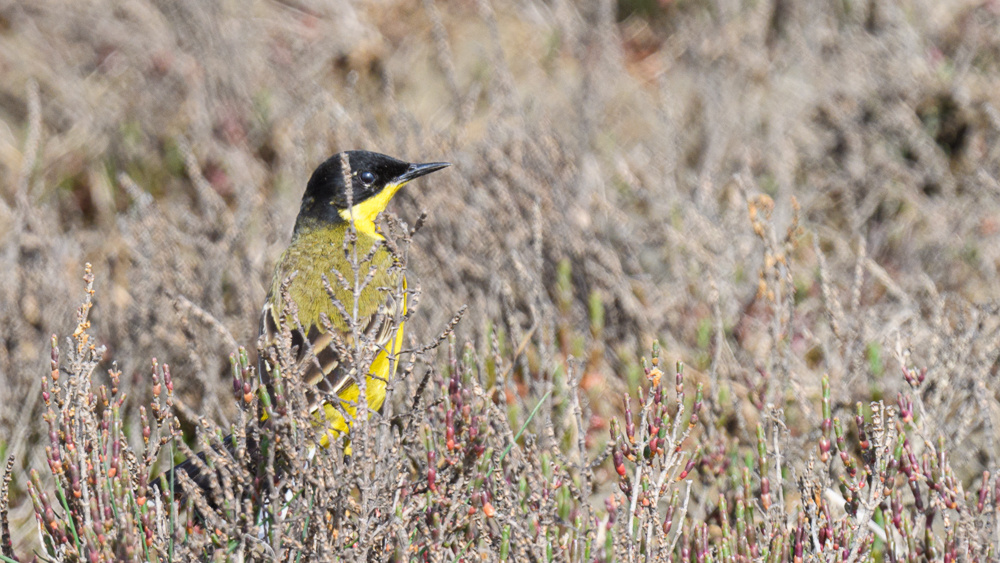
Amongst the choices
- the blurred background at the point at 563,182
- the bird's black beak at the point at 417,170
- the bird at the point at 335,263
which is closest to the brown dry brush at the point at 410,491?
the blurred background at the point at 563,182

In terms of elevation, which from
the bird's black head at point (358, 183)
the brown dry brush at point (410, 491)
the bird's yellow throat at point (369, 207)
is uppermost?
the bird's black head at point (358, 183)

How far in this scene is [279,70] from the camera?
258 inches

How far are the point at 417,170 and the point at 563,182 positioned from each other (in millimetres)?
1156

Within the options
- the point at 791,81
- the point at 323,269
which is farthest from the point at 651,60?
the point at 323,269

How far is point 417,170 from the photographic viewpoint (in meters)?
3.89

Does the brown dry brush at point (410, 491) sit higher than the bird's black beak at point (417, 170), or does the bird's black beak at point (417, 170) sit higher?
the bird's black beak at point (417, 170)

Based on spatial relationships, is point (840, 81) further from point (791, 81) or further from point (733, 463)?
point (733, 463)

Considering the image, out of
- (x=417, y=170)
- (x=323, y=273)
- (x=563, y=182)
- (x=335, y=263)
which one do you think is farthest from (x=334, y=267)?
(x=563, y=182)

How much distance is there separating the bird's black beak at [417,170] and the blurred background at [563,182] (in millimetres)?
439

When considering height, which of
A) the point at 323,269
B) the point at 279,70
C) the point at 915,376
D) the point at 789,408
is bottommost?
the point at 789,408

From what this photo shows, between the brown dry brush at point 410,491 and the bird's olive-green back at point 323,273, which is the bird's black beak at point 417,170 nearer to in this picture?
the bird's olive-green back at point 323,273

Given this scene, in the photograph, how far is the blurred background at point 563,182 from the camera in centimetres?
396

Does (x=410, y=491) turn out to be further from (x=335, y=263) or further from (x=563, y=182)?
(x=563, y=182)

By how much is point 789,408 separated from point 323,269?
1998 millimetres
